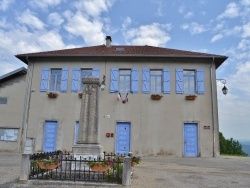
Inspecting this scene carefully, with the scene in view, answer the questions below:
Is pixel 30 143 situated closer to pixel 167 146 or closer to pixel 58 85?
pixel 58 85

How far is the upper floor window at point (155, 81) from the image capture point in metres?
15.6

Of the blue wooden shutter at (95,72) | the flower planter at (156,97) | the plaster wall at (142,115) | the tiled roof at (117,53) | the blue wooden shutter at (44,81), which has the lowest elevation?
the plaster wall at (142,115)

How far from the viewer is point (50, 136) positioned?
51.1ft

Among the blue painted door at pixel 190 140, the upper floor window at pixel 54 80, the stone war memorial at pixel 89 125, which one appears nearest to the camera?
the stone war memorial at pixel 89 125

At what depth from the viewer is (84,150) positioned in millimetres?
7203

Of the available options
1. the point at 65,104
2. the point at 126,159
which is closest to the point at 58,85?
the point at 65,104

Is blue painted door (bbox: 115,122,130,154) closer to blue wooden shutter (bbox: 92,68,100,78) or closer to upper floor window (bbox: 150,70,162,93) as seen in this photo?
upper floor window (bbox: 150,70,162,93)

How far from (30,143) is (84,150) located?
937cm

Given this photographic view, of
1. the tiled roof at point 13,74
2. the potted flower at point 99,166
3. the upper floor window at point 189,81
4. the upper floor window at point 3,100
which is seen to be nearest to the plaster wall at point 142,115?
the upper floor window at point 189,81

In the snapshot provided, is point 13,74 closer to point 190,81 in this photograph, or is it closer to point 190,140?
point 190,81

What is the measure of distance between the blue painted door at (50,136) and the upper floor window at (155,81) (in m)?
5.97

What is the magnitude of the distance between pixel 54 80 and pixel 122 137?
18.8 feet

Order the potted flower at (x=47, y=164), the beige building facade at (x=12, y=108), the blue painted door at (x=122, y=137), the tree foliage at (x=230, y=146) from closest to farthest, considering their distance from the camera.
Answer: the potted flower at (x=47, y=164) < the blue painted door at (x=122, y=137) < the beige building facade at (x=12, y=108) < the tree foliage at (x=230, y=146)

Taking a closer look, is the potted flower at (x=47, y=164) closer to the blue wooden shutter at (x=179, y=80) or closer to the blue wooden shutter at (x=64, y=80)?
the blue wooden shutter at (x=64, y=80)
